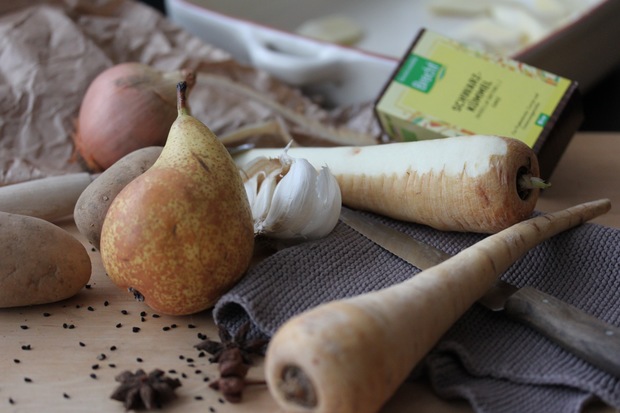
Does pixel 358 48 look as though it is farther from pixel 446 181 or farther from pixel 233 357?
pixel 233 357

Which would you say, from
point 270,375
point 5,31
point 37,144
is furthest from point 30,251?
point 5,31

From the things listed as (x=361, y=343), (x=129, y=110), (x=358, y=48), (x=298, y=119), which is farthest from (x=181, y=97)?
(x=358, y=48)

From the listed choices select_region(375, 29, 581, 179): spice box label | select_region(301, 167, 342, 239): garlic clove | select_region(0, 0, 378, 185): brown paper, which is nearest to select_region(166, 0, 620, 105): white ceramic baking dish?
select_region(0, 0, 378, 185): brown paper

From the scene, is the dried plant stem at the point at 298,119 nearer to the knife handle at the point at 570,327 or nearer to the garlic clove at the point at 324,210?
the garlic clove at the point at 324,210

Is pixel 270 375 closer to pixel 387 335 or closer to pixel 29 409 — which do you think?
pixel 387 335

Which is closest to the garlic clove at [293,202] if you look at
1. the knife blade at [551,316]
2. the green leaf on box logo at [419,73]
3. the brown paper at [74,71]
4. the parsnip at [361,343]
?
the knife blade at [551,316]

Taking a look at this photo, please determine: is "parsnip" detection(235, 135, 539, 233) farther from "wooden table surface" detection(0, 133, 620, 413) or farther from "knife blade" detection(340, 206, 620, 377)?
"wooden table surface" detection(0, 133, 620, 413)
